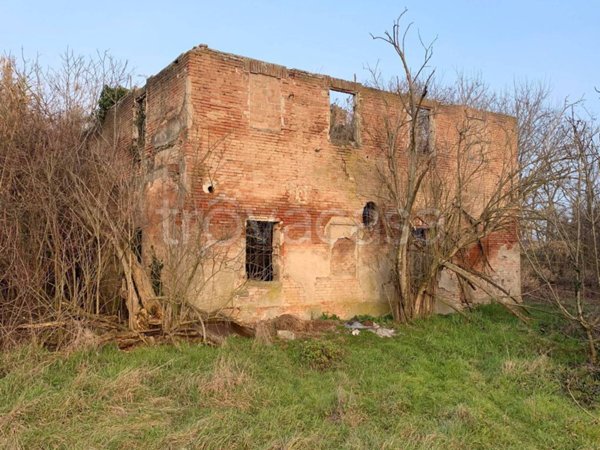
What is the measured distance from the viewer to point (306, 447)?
13.7 feet

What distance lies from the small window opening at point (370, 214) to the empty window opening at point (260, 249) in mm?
2395

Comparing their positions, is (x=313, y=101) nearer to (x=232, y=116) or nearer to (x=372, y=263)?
(x=232, y=116)

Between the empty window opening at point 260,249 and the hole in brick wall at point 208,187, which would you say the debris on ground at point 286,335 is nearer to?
the empty window opening at point 260,249

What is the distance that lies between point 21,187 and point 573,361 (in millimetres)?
8688

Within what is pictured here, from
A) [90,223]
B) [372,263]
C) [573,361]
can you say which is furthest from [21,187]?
[573,361]

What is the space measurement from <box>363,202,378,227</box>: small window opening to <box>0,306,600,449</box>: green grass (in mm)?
3827

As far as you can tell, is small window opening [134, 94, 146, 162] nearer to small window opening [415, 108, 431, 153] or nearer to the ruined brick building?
the ruined brick building

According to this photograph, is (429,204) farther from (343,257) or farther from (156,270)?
(156,270)

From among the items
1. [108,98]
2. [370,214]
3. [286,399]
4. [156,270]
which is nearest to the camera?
[286,399]

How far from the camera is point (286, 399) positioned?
5.44 m

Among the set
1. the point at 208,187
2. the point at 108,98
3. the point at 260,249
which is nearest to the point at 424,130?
the point at 260,249

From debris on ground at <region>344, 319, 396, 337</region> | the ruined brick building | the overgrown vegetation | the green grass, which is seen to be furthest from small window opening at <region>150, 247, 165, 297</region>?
the overgrown vegetation

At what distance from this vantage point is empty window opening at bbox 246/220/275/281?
9.61 metres

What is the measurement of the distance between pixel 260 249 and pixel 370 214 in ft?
9.12
